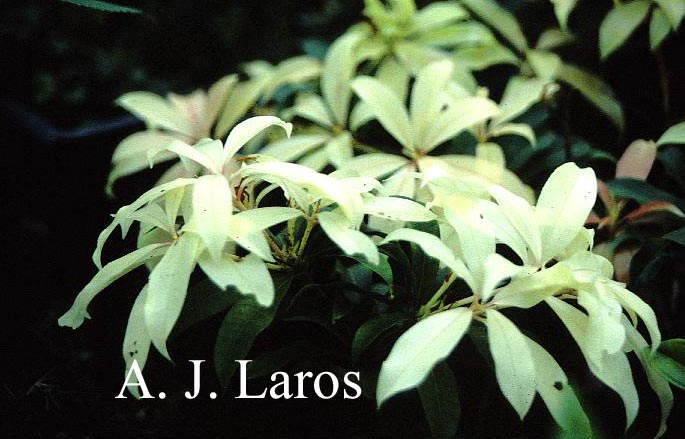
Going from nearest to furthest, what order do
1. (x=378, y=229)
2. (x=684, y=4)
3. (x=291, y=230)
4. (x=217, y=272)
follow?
(x=217, y=272)
(x=291, y=230)
(x=378, y=229)
(x=684, y=4)

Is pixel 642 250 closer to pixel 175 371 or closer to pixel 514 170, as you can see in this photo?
pixel 514 170

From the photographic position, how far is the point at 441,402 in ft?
2.23

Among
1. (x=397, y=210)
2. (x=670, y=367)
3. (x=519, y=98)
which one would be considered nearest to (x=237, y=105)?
(x=519, y=98)

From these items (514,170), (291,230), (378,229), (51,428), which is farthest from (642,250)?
(51,428)

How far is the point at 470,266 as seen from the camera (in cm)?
65

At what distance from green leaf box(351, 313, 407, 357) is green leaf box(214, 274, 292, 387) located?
0.29ft

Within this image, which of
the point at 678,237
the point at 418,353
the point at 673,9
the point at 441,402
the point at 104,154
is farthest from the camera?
the point at 104,154

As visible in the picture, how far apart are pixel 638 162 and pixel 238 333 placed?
676mm

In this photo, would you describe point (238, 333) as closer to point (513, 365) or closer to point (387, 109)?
point (513, 365)

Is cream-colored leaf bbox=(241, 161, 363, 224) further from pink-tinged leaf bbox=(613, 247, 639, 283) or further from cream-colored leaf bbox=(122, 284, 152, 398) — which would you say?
pink-tinged leaf bbox=(613, 247, 639, 283)

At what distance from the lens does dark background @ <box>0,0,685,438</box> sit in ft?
2.69

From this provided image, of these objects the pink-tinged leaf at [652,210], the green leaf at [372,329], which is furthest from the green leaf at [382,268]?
the pink-tinged leaf at [652,210]

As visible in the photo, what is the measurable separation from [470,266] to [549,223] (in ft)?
0.40

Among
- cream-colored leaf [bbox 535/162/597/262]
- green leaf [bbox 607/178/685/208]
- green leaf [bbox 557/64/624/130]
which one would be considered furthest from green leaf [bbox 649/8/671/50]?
cream-colored leaf [bbox 535/162/597/262]
